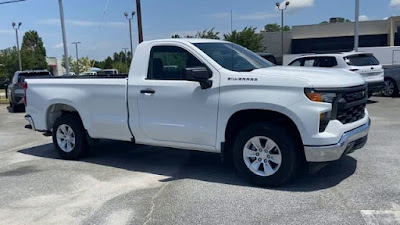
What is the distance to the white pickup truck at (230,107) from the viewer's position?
5.02 m

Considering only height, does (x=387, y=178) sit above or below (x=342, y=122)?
below

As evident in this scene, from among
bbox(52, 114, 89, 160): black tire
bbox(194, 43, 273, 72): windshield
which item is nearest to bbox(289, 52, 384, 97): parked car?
bbox(194, 43, 273, 72): windshield

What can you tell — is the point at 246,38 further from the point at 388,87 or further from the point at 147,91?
the point at 147,91

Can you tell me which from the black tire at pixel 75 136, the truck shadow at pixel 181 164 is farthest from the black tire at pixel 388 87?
the black tire at pixel 75 136

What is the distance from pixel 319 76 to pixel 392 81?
12.2m

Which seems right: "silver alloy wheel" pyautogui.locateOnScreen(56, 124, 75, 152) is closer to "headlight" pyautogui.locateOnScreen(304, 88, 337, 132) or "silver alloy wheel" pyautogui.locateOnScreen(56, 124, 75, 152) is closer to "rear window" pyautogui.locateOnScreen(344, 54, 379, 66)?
"headlight" pyautogui.locateOnScreen(304, 88, 337, 132)

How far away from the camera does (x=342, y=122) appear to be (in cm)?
520

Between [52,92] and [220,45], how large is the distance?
3.19 m

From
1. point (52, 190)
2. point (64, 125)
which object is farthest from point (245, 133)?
point (64, 125)

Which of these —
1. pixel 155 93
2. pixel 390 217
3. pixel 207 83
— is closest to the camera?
pixel 390 217

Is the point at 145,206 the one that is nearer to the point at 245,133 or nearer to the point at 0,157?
the point at 245,133

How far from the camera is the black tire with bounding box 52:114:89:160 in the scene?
23.9 ft

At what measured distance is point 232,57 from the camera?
6.08 m

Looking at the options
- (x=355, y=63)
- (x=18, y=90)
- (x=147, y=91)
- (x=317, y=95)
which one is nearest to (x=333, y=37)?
(x=355, y=63)
